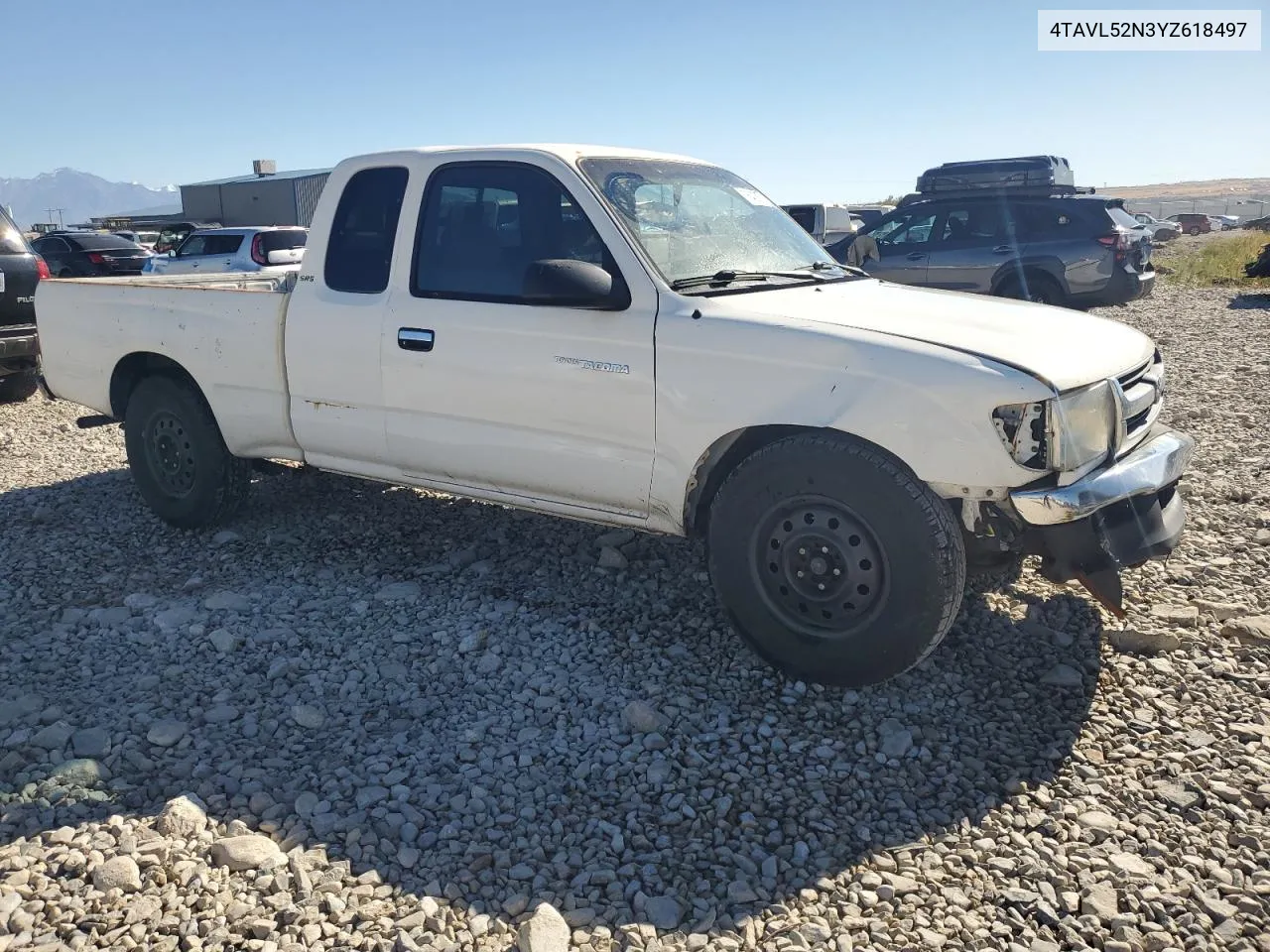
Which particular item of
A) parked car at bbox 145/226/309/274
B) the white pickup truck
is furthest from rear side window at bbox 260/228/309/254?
the white pickup truck

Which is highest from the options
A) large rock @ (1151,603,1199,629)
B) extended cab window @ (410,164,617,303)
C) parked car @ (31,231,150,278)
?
parked car @ (31,231,150,278)

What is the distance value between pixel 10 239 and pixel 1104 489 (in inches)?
356

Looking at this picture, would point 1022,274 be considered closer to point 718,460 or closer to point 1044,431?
point 718,460

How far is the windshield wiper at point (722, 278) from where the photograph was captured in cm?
405

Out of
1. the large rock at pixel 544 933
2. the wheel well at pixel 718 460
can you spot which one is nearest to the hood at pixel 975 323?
the wheel well at pixel 718 460

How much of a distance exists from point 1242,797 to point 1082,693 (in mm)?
707

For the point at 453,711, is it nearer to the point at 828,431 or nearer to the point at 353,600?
the point at 353,600

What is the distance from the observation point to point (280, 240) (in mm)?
15953

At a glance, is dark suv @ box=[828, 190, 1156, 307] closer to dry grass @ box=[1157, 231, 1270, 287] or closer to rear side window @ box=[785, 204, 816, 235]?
rear side window @ box=[785, 204, 816, 235]

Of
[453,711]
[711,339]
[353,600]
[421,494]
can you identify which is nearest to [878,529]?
[711,339]

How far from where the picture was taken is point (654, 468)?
13.1 feet

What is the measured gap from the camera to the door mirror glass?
386 centimetres

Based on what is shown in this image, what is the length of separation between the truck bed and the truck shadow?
2.55ft

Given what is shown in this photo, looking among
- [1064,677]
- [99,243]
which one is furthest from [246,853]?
[99,243]
